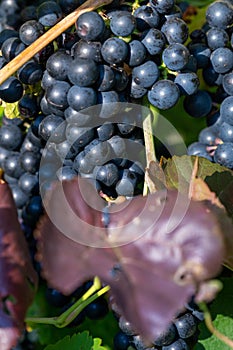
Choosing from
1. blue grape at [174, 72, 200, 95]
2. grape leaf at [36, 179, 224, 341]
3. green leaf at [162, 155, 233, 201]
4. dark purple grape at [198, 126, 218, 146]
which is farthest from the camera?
dark purple grape at [198, 126, 218, 146]

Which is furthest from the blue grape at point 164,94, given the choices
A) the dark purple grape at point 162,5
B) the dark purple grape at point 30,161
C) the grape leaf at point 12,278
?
the grape leaf at point 12,278

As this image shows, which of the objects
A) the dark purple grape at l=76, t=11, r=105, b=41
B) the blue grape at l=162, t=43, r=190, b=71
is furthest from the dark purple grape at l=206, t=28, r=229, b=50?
the dark purple grape at l=76, t=11, r=105, b=41

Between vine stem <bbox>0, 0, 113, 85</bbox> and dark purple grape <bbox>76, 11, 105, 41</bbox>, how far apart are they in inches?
1.0

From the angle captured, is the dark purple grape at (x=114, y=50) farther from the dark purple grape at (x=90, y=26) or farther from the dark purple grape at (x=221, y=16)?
the dark purple grape at (x=221, y=16)

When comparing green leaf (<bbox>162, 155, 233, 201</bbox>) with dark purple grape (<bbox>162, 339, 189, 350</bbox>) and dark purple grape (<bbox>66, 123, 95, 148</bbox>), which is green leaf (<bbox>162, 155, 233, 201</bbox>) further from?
dark purple grape (<bbox>162, 339, 189, 350</bbox>)

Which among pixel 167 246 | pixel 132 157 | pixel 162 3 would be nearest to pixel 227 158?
pixel 132 157

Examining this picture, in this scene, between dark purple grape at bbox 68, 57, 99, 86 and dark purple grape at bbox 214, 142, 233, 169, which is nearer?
dark purple grape at bbox 68, 57, 99, 86

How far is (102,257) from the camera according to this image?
25.8 inches

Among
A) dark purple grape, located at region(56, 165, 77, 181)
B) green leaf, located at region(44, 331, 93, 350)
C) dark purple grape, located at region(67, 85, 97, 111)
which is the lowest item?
green leaf, located at region(44, 331, 93, 350)

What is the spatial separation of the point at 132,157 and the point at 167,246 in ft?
1.09

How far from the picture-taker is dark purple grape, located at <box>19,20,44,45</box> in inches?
36.6

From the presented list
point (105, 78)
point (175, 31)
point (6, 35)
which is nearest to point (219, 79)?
point (175, 31)

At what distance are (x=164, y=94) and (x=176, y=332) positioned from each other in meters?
0.36

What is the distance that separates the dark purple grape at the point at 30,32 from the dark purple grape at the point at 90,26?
0.08 metres
